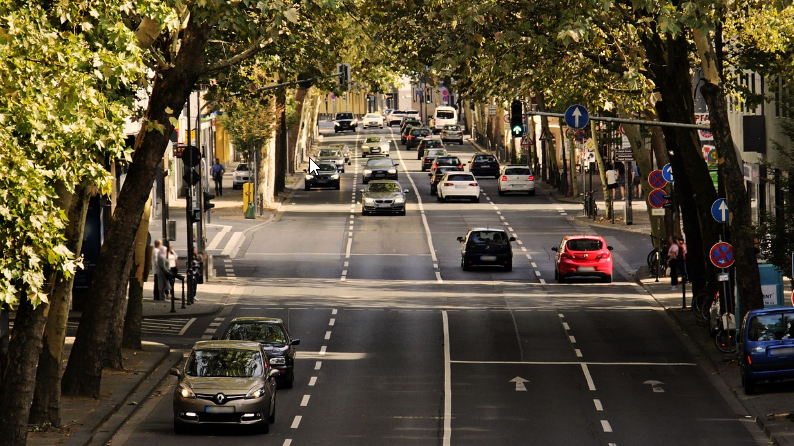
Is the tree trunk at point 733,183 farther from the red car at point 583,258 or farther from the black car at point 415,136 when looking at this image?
the black car at point 415,136

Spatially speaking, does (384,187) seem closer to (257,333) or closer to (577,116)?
(577,116)

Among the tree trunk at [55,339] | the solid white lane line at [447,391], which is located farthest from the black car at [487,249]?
the tree trunk at [55,339]

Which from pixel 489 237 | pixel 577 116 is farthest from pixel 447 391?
pixel 489 237

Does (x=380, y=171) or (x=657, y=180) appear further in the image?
(x=380, y=171)

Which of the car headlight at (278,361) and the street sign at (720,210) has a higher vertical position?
the street sign at (720,210)

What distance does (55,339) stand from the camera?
2084cm

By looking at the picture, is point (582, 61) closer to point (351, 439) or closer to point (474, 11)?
point (474, 11)

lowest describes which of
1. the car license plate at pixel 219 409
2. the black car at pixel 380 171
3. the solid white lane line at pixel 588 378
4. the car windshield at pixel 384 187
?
the solid white lane line at pixel 588 378

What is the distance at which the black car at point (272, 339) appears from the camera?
24.5 meters

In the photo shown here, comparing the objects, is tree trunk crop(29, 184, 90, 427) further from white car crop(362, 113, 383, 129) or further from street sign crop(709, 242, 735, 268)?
white car crop(362, 113, 383, 129)

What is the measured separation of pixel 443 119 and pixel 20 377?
111384 millimetres

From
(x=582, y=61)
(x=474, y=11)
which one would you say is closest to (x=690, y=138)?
(x=582, y=61)

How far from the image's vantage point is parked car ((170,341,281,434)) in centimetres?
2038

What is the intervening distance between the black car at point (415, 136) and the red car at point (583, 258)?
231ft
